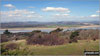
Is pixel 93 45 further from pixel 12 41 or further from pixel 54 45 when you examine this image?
pixel 12 41

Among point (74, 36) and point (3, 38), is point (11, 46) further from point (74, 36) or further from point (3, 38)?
point (74, 36)

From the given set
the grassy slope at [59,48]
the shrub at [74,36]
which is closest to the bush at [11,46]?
the grassy slope at [59,48]

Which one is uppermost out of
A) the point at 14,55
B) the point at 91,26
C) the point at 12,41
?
the point at 91,26

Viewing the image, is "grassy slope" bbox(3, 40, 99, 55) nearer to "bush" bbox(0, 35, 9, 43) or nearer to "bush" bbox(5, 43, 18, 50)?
"bush" bbox(5, 43, 18, 50)

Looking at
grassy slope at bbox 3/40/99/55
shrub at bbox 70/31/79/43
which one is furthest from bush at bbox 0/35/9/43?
shrub at bbox 70/31/79/43

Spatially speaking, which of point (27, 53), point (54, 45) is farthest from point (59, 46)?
point (27, 53)

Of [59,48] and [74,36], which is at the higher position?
[74,36]

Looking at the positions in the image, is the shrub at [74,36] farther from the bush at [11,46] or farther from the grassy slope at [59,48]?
the bush at [11,46]

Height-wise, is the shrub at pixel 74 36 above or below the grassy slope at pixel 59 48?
above

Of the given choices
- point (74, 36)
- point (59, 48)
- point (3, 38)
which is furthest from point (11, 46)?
point (74, 36)
